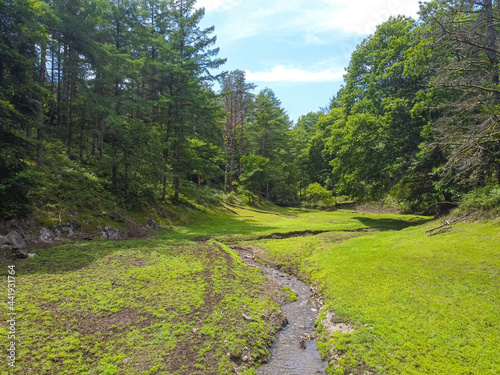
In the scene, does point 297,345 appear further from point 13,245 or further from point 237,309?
point 13,245

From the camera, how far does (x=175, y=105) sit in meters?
25.4

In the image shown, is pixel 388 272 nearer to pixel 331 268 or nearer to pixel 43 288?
pixel 331 268

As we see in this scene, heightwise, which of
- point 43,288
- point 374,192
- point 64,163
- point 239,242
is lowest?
point 239,242

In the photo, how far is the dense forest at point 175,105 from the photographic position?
432 inches

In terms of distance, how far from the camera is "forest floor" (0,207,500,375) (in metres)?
5.36

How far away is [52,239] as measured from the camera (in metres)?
12.6

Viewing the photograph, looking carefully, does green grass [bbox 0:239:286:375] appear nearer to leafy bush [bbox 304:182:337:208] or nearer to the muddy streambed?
the muddy streambed

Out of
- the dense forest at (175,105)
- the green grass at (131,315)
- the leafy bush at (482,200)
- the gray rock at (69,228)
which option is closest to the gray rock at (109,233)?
the gray rock at (69,228)

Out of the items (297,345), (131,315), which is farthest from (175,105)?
(297,345)

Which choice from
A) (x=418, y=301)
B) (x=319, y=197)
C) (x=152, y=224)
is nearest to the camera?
(x=418, y=301)

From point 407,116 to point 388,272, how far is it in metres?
16.9

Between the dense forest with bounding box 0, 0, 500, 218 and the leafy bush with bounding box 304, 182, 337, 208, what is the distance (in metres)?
17.0

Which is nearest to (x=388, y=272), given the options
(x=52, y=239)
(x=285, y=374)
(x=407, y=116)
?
(x=285, y=374)

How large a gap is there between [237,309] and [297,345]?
1985mm
